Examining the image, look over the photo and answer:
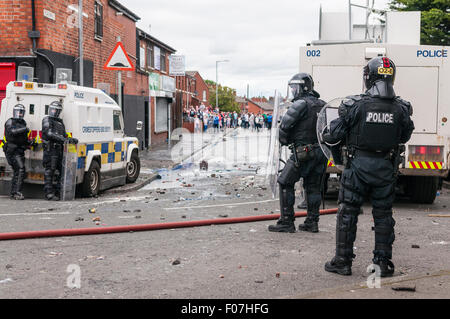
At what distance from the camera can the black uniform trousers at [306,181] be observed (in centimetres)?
743

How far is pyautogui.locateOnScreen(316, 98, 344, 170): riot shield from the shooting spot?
5570mm

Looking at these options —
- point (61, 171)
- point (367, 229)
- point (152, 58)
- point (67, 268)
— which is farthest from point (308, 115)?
point (152, 58)

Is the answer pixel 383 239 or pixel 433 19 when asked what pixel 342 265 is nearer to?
pixel 383 239

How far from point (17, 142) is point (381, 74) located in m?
7.79

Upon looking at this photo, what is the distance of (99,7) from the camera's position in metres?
19.8

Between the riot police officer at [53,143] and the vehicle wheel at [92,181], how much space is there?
59 cm

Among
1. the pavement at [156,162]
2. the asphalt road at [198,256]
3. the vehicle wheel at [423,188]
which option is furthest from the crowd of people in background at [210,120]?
the asphalt road at [198,256]

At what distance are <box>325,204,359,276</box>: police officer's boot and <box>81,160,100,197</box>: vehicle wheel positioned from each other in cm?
728

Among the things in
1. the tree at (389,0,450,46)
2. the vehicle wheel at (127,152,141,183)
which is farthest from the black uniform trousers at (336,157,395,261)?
the tree at (389,0,450,46)

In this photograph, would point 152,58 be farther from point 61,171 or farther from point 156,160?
point 61,171

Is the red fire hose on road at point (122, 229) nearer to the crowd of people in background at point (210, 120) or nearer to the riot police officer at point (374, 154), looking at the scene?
the riot police officer at point (374, 154)

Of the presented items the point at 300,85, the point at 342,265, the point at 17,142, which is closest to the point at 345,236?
the point at 342,265

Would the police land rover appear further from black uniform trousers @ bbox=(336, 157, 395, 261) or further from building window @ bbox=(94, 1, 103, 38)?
building window @ bbox=(94, 1, 103, 38)

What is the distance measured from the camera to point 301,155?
732cm
